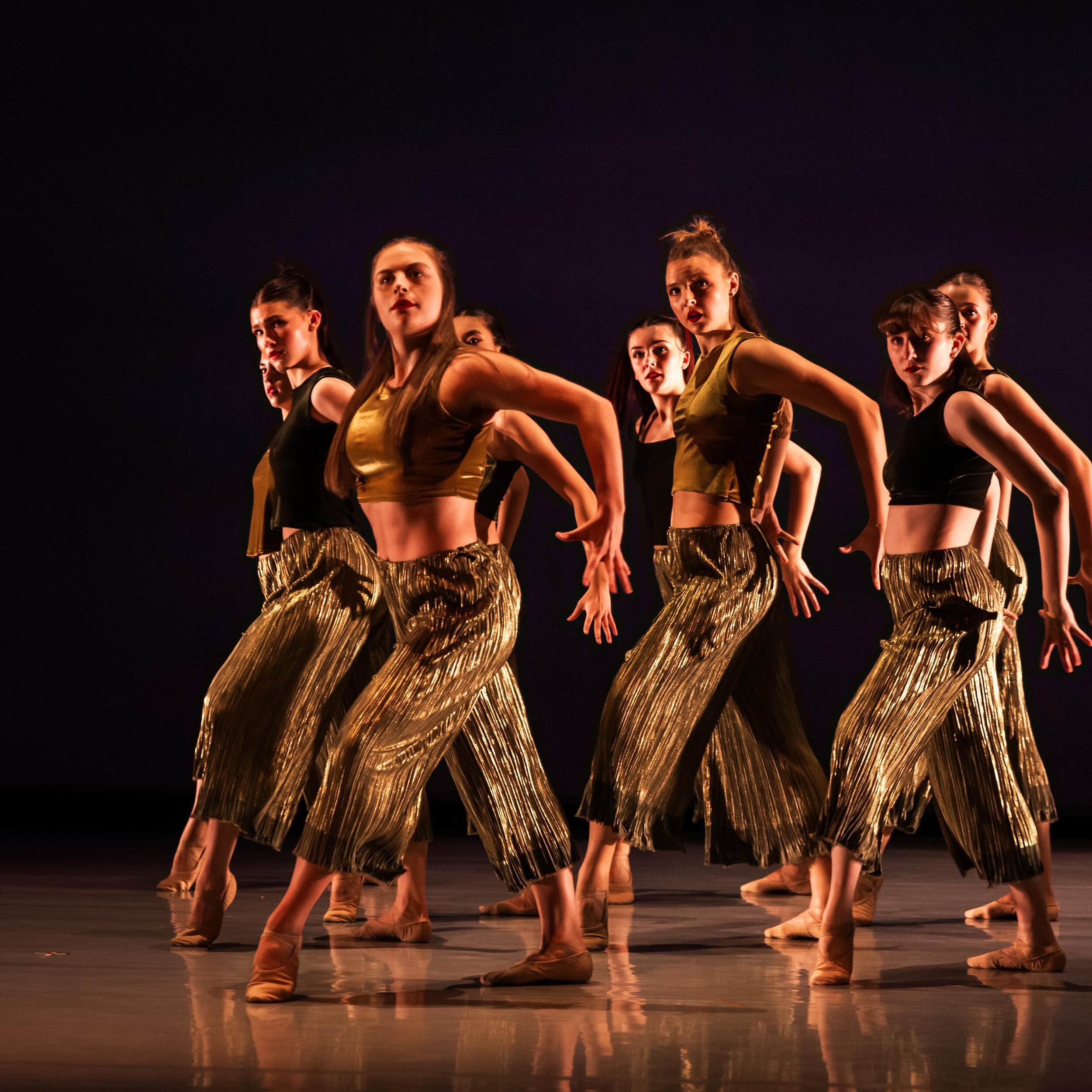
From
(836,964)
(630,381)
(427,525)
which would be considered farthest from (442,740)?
(630,381)

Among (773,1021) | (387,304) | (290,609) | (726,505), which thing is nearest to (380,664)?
(290,609)

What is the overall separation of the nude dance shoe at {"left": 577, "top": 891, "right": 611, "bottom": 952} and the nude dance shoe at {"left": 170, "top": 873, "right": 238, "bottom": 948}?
2.80 ft

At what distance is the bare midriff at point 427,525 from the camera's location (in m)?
3.61

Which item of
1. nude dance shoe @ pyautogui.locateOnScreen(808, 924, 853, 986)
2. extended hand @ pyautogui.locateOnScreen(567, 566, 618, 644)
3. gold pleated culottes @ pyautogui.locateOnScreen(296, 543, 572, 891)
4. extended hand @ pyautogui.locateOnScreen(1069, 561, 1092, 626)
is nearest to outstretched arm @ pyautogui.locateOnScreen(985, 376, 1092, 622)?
extended hand @ pyautogui.locateOnScreen(1069, 561, 1092, 626)

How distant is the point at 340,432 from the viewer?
3.73 meters

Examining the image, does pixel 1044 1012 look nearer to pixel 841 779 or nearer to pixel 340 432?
pixel 841 779

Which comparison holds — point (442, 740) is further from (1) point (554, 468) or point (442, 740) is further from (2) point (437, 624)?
(1) point (554, 468)

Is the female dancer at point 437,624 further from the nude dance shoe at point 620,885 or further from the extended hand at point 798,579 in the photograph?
the nude dance shoe at point 620,885

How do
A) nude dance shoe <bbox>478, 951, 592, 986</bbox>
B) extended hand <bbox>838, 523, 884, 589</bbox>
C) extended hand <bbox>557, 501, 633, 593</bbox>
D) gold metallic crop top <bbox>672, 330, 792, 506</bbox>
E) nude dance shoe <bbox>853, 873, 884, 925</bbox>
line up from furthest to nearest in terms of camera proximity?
nude dance shoe <bbox>853, 873, 884, 925</bbox>, gold metallic crop top <bbox>672, 330, 792, 506</bbox>, extended hand <bbox>838, 523, 884, 589</bbox>, nude dance shoe <bbox>478, 951, 592, 986</bbox>, extended hand <bbox>557, 501, 633, 593</bbox>

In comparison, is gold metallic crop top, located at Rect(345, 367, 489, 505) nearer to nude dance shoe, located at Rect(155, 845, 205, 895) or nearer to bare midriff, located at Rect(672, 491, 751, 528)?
bare midriff, located at Rect(672, 491, 751, 528)

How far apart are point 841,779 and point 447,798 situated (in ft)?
16.8

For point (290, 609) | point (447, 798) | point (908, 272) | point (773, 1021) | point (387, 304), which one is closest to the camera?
point (773, 1021)

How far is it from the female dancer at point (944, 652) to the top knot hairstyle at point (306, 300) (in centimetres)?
138

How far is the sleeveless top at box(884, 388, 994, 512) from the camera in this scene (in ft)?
12.8
